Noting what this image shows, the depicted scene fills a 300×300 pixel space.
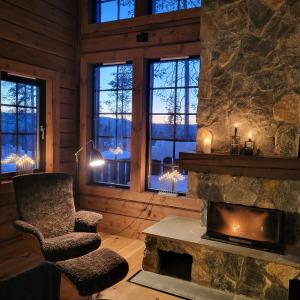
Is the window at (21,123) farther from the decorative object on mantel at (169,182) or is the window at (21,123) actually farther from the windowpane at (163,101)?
the decorative object on mantel at (169,182)

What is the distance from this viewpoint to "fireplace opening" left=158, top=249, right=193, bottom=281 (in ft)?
Answer: 10.4

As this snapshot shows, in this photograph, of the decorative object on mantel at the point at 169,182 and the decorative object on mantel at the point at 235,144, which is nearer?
the decorative object on mantel at the point at 235,144

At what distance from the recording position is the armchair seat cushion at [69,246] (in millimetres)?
2639

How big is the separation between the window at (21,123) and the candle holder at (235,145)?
7.76ft

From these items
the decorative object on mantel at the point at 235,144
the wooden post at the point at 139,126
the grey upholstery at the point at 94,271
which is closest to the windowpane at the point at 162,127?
the wooden post at the point at 139,126

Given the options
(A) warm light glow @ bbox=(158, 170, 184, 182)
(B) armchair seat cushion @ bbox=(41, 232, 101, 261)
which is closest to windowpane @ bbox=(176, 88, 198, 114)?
(A) warm light glow @ bbox=(158, 170, 184, 182)

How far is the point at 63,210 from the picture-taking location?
3289 millimetres

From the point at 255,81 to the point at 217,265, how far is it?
1789mm

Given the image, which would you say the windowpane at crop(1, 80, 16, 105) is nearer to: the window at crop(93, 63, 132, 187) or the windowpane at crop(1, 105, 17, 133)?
the windowpane at crop(1, 105, 17, 133)

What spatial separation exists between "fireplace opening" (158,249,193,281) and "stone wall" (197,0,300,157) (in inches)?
47.9

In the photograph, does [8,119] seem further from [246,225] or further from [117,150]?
[246,225]

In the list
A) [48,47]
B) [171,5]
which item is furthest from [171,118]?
[48,47]

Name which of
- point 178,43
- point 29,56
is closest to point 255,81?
point 178,43

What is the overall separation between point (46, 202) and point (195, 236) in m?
1.54
